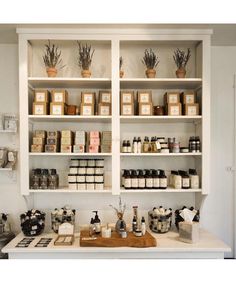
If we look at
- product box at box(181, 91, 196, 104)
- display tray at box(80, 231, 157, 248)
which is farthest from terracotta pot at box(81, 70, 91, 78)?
display tray at box(80, 231, 157, 248)

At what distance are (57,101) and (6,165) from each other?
0.80 m

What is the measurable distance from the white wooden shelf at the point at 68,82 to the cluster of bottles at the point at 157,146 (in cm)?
57

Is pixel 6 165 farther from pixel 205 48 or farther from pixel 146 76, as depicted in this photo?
pixel 205 48

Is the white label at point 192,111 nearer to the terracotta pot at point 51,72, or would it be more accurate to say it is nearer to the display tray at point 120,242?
the display tray at point 120,242

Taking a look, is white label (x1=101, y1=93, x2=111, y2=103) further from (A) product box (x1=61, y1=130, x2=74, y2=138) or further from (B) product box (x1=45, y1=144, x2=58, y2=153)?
(B) product box (x1=45, y1=144, x2=58, y2=153)

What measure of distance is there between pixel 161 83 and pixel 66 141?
1008 mm

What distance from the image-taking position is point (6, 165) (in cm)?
266

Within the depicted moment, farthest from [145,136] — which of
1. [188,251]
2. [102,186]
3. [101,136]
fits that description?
[188,251]

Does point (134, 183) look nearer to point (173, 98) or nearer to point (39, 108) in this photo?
point (173, 98)

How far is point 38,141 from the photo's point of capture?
2480mm

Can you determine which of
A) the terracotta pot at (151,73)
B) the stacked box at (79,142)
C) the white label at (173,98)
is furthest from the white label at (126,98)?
the stacked box at (79,142)

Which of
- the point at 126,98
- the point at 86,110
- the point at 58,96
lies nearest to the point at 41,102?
the point at 58,96

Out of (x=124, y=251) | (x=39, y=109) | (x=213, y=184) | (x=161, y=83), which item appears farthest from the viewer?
(x=213, y=184)

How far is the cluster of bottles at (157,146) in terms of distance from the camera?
8.20 feet
